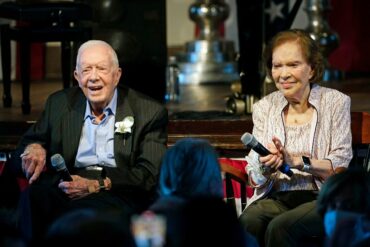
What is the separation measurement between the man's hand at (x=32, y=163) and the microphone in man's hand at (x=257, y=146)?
0.88 metres

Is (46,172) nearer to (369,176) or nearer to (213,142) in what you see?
(213,142)

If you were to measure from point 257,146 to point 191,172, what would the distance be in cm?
74

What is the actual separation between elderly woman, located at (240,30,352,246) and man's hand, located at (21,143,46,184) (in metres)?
0.86

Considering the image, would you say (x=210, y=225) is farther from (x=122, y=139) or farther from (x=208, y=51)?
(x=208, y=51)

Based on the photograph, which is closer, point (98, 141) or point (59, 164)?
point (59, 164)

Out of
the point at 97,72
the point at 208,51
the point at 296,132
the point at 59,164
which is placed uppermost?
the point at 208,51

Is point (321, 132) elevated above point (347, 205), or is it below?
above

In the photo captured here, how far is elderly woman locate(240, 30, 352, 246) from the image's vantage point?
4.57m

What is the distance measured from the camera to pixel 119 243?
2.79m

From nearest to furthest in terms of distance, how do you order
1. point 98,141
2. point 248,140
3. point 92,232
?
point 92,232
point 248,140
point 98,141

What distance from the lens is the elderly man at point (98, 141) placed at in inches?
182

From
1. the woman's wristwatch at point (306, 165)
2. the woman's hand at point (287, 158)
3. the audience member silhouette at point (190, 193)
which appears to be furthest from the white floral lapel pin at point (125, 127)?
the audience member silhouette at point (190, 193)

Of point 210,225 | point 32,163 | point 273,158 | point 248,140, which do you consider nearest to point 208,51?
point 32,163

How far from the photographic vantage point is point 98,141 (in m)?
4.77
